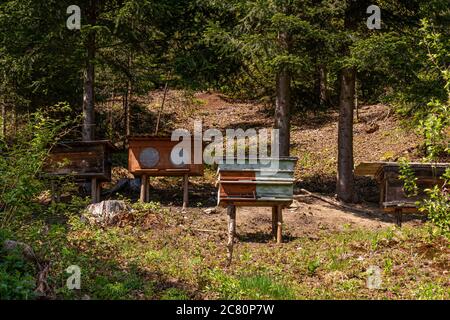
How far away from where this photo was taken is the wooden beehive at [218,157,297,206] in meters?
15.0

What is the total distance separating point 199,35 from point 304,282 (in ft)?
41.7

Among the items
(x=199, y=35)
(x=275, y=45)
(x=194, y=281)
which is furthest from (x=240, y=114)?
(x=194, y=281)

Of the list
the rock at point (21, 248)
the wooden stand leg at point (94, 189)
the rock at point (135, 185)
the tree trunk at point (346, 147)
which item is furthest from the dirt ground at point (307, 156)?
the rock at point (21, 248)

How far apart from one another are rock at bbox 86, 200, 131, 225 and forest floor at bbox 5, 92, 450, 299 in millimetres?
239

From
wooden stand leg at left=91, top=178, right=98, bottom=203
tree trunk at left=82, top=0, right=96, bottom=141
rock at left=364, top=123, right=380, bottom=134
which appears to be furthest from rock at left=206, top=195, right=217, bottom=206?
rock at left=364, top=123, right=380, bottom=134

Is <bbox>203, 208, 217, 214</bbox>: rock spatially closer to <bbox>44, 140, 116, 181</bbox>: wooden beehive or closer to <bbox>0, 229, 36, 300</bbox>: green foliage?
<bbox>44, 140, 116, 181</bbox>: wooden beehive

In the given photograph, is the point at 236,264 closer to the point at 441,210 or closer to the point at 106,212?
the point at 441,210

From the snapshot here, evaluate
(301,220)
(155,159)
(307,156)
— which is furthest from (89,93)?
(307,156)

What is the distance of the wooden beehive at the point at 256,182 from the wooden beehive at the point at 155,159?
357 cm

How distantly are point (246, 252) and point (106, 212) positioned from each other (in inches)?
157

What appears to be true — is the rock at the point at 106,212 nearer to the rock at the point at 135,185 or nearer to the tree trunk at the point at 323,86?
the rock at the point at 135,185

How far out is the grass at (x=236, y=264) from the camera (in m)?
9.80

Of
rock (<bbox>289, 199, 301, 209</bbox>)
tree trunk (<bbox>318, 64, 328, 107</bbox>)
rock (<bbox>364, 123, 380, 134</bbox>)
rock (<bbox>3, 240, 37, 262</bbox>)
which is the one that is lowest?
rock (<bbox>289, 199, 301, 209</bbox>)

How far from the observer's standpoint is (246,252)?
13.6 meters
